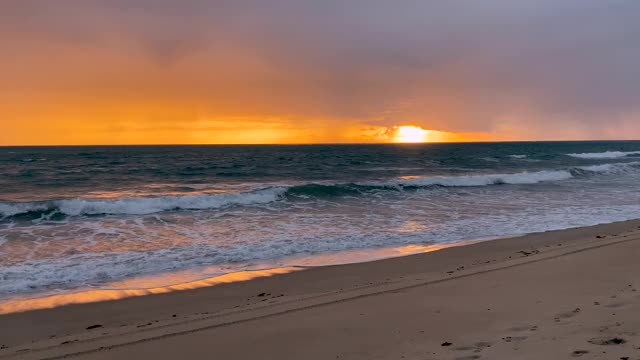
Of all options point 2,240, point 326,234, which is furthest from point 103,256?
point 326,234

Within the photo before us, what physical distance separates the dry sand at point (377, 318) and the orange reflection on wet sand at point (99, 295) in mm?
276

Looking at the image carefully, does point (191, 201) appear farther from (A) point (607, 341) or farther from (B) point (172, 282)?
(A) point (607, 341)

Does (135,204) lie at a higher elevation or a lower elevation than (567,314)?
higher

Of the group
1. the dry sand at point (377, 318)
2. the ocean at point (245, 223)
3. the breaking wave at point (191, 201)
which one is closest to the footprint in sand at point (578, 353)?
the dry sand at point (377, 318)

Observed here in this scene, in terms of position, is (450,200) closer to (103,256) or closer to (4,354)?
(103,256)

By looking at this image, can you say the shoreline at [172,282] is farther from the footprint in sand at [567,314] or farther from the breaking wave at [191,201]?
the breaking wave at [191,201]

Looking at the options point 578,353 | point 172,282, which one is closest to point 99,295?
point 172,282

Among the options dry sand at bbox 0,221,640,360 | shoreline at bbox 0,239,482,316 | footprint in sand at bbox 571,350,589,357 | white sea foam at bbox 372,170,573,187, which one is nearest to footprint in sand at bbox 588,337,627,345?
dry sand at bbox 0,221,640,360

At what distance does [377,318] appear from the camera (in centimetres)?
607

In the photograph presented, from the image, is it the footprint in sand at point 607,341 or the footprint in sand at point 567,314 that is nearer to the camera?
the footprint in sand at point 607,341

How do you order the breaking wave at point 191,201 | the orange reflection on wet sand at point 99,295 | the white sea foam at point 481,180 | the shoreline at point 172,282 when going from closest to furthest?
1. the orange reflection on wet sand at point 99,295
2. the shoreline at point 172,282
3. the breaking wave at point 191,201
4. the white sea foam at point 481,180

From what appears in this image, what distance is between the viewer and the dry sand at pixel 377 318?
5.01 metres

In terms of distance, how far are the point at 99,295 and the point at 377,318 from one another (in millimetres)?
4605

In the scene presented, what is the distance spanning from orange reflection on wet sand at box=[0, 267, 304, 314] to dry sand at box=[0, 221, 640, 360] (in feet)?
0.91
